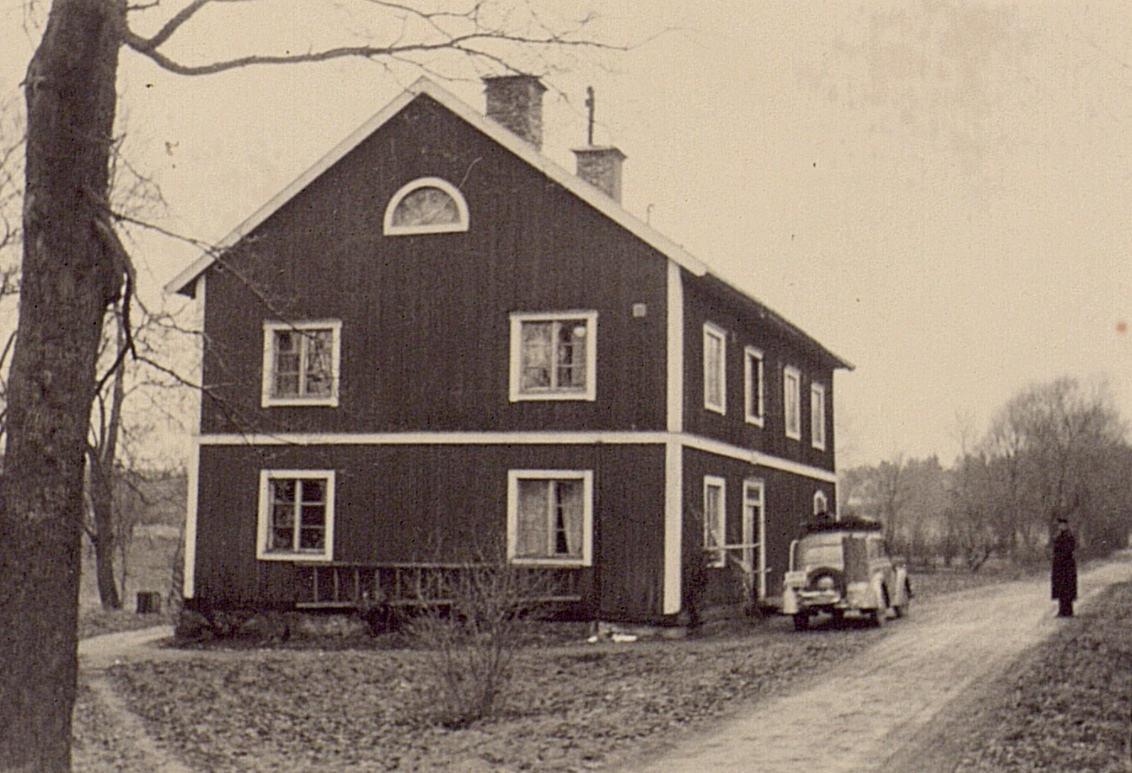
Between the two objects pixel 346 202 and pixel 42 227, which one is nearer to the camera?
→ pixel 42 227

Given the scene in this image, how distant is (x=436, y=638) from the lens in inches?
589

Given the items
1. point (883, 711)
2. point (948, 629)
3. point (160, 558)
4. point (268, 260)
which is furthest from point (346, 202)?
point (160, 558)

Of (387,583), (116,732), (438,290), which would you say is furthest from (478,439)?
(116,732)

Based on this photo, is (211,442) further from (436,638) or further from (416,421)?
(436,638)

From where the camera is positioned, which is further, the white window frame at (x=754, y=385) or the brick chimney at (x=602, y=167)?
the white window frame at (x=754, y=385)

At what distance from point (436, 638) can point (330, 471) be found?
330 inches

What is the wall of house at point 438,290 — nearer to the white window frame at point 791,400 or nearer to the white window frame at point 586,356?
the white window frame at point 586,356

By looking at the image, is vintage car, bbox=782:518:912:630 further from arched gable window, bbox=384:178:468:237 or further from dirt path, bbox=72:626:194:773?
dirt path, bbox=72:626:194:773

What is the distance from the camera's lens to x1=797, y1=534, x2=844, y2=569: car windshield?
73.4ft

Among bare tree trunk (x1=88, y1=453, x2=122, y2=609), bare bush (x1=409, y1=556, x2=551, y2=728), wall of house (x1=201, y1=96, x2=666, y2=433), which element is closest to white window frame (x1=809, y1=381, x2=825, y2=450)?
wall of house (x1=201, y1=96, x2=666, y2=433)

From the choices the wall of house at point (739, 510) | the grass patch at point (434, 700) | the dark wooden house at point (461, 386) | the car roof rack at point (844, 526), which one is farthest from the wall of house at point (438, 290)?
the grass patch at point (434, 700)

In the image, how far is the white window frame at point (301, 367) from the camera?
23.0 meters

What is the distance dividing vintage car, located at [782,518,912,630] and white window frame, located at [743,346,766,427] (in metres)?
3.21

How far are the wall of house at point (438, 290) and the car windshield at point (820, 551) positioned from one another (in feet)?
12.3
